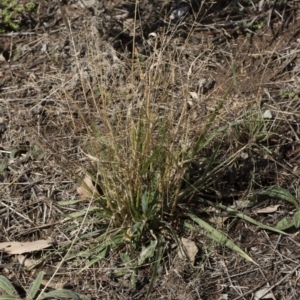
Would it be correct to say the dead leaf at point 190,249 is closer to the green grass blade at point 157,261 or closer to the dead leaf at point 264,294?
the green grass blade at point 157,261

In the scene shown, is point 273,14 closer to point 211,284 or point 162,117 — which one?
point 162,117

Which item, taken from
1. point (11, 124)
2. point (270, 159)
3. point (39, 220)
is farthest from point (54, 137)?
point (270, 159)

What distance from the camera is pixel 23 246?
10.2 ft

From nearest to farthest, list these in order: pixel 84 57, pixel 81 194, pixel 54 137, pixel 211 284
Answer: pixel 211 284 < pixel 81 194 < pixel 54 137 < pixel 84 57

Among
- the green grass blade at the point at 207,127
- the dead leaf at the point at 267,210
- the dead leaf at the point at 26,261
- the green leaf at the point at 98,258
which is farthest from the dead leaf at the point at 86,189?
the dead leaf at the point at 267,210

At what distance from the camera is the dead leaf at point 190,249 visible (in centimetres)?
292

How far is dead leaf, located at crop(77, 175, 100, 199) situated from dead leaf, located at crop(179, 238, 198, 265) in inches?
17.0

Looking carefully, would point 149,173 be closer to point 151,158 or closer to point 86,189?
point 151,158

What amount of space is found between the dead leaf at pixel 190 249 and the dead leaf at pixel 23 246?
61 cm

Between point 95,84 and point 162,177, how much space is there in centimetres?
96

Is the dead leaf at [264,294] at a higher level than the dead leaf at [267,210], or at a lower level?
lower

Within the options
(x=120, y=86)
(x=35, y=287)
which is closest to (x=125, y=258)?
(x=35, y=287)

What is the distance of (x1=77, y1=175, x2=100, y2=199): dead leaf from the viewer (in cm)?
300

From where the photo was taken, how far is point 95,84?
365 centimetres
